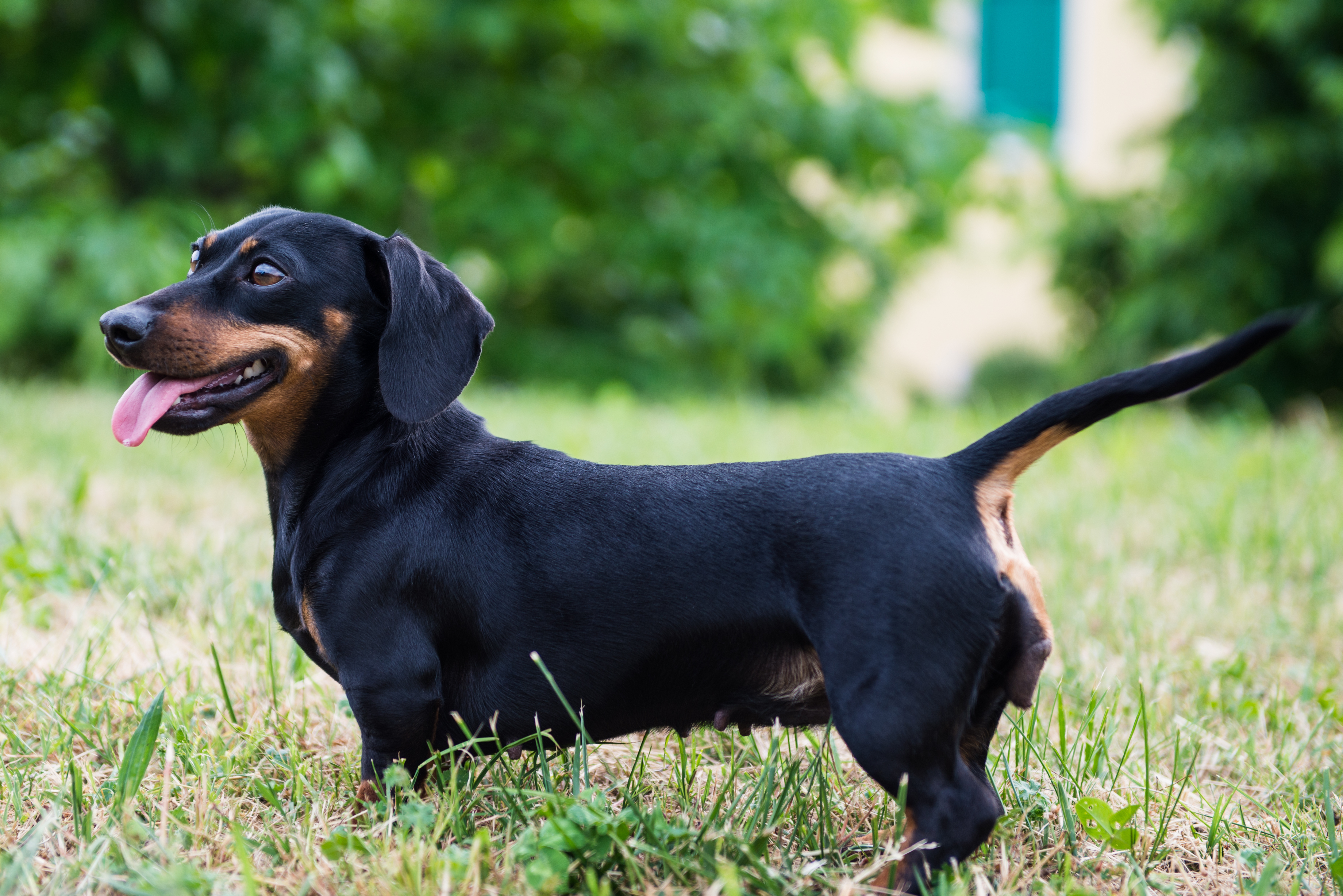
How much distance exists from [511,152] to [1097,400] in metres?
10.2

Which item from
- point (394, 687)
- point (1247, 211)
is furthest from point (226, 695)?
point (1247, 211)

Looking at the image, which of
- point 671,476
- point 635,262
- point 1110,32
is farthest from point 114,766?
point 1110,32

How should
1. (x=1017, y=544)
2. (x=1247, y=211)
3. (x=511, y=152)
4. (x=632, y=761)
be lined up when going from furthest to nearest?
(x=511, y=152), (x=1247, y=211), (x=632, y=761), (x=1017, y=544)

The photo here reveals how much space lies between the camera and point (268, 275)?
2.06 metres

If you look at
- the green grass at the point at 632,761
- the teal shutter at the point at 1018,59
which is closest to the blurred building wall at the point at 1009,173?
the teal shutter at the point at 1018,59

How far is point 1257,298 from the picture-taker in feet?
31.7

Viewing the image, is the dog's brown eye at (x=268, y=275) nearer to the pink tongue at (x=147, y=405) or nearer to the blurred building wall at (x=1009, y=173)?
the pink tongue at (x=147, y=405)

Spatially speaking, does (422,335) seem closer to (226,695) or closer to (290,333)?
(290,333)

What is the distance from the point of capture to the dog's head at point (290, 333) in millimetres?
1979

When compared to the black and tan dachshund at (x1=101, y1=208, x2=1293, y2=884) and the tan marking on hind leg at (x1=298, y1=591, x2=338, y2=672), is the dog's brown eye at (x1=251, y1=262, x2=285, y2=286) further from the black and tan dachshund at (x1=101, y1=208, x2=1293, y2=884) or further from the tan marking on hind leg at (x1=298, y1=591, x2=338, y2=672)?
the tan marking on hind leg at (x1=298, y1=591, x2=338, y2=672)

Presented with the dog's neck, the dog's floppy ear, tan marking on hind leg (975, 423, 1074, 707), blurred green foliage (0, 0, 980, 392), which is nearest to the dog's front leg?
the dog's neck

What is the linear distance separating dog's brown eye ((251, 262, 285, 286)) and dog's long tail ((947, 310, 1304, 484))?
1288 mm

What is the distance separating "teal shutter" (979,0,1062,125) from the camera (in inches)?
594

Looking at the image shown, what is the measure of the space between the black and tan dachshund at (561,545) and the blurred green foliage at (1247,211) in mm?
8830
